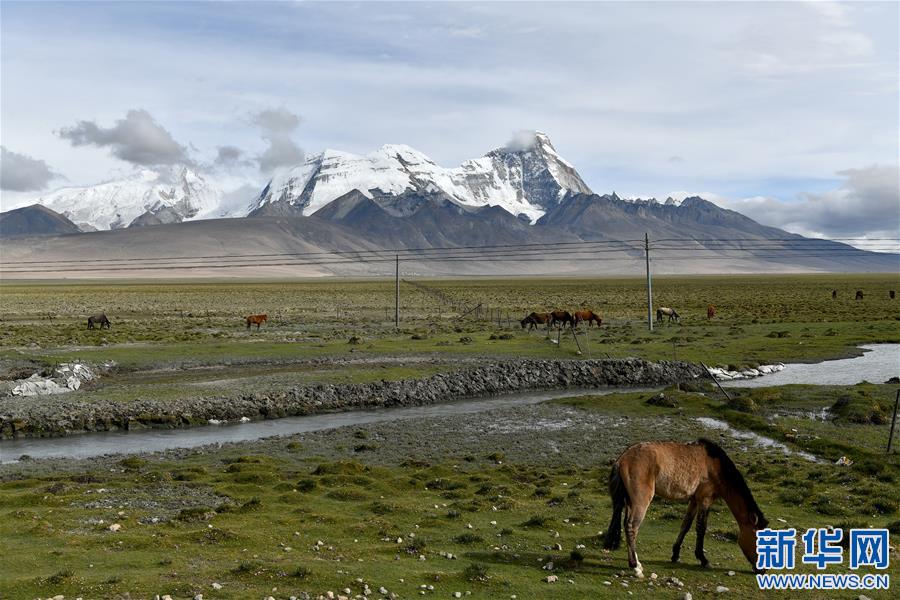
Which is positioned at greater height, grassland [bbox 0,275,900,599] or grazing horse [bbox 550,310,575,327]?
grazing horse [bbox 550,310,575,327]

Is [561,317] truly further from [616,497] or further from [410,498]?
[616,497]

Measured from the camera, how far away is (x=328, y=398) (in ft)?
114

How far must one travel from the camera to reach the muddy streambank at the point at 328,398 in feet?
96.6

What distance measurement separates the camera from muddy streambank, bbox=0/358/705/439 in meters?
29.4

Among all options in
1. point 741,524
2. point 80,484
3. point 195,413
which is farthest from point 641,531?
point 195,413

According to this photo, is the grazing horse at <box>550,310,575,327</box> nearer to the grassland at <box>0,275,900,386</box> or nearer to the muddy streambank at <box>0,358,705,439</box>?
the grassland at <box>0,275,900,386</box>

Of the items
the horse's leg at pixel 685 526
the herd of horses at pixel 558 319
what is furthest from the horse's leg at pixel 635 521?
the herd of horses at pixel 558 319

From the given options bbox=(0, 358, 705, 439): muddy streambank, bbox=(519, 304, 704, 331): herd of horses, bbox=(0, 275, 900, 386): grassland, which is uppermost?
bbox=(519, 304, 704, 331): herd of horses

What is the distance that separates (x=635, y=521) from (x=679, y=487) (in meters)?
1.01

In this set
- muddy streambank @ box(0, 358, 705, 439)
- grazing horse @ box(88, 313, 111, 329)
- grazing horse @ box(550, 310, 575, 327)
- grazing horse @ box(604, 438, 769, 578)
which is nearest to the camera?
grazing horse @ box(604, 438, 769, 578)

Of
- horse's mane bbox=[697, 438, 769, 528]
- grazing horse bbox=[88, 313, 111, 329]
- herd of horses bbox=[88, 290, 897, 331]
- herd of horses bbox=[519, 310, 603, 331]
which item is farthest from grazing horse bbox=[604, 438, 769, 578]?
grazing horse bbox=[88, 313, 111, 329]

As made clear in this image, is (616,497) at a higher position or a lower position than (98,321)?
higher

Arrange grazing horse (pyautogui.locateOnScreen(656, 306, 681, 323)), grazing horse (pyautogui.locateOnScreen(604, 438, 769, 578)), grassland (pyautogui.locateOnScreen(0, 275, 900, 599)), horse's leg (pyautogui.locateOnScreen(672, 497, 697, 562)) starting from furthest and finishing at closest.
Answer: grazing horse (pyautogui.locateOnScreen(656, 306, 681, 323)) < horse's leg (pyautogui.locateOnScreen(672, 497, 697, 562)) < grazing horse (pyautogui.locateOnScreen(604, 438, 769, 578)) < grassland (pyautogui.locateOnScreen(0, 275, 900, 599))

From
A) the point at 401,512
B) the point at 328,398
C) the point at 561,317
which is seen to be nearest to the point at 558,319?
the point at 561,317
